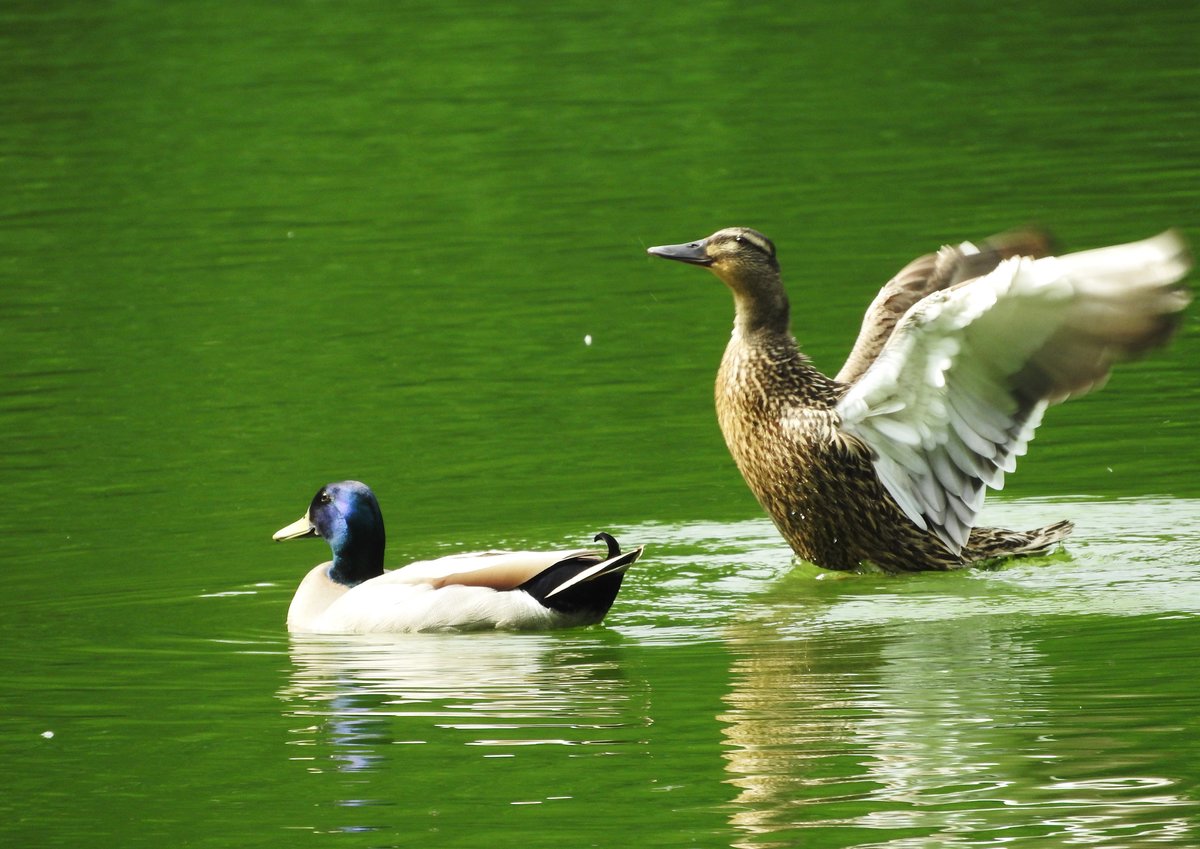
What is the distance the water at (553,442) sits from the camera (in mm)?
7938

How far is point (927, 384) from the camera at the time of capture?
10.3 meters

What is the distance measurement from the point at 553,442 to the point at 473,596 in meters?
3.62

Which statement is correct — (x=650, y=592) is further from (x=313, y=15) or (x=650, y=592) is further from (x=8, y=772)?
(x=313, y=15)

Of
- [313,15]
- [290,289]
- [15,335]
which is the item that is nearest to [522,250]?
[290,289]

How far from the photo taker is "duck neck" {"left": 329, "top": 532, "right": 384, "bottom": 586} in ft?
34.6

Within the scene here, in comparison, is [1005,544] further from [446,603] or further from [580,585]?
[446,603]

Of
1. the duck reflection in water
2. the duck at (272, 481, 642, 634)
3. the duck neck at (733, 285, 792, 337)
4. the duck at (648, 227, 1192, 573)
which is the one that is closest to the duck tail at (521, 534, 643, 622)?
the duck at (272, 481, 642, 634)

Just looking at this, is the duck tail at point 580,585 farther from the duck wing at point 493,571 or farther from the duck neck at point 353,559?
the duck neck at point 353,559

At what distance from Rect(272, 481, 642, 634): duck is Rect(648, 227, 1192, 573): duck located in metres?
1.21

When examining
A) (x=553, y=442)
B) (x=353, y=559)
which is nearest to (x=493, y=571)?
(x=353, y=559)

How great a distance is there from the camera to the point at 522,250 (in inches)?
Result: 762

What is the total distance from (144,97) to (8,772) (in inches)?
819

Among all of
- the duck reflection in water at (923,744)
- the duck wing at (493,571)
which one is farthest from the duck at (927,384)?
the duck wing at (493,571)

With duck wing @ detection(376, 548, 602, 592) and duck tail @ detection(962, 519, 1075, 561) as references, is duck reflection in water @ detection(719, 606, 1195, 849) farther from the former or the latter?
duck tail @ detection(962, 519, 1075, 561)
